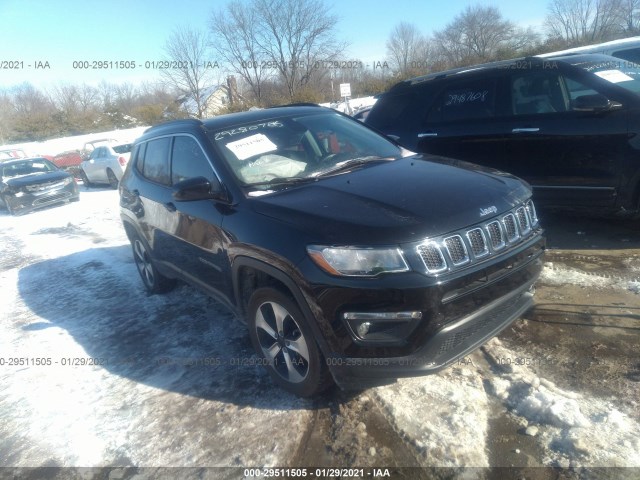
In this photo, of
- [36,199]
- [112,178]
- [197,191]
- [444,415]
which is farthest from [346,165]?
[112,178]

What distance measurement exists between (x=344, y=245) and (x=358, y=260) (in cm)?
11

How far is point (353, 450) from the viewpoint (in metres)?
2.60

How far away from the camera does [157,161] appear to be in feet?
14.9

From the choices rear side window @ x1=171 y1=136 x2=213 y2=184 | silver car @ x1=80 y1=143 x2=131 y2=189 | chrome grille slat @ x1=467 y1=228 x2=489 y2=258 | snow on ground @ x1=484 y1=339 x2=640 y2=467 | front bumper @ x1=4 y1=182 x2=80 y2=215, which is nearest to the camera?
snow on ground @ x1=484 y1=339 x2=640 y2=467

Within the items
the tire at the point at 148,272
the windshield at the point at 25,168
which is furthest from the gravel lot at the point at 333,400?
the windshield at the point at 25,168

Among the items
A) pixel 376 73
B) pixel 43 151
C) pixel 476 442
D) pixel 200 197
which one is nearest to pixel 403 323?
pixel 476 442

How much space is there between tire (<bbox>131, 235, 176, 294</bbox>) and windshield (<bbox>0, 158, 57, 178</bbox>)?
10.3 meters

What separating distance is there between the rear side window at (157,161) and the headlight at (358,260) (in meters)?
2.31

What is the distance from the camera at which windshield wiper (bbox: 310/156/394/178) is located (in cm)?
343

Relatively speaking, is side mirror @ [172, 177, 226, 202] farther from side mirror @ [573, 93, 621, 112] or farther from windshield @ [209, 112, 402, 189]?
side mirror @ [573, 93, 621, 112]

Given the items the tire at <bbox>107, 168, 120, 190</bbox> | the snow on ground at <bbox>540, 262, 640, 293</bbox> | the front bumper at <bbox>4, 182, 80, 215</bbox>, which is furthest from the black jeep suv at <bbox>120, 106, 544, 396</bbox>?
the tire at <bbox>107, 168, 120, 190</bbox>

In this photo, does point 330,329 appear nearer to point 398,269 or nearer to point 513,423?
point 398,269

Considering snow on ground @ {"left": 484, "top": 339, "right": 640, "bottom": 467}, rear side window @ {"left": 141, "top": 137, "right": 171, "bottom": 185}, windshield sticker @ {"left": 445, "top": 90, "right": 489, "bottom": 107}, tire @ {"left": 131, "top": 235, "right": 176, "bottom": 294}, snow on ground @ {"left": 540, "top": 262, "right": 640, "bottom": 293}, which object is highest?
windshield sticker @ {"left": 445, "top": 90, "right": 489, "bottom": 107}

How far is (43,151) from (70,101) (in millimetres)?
28160
